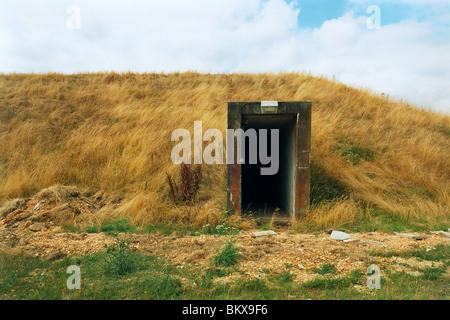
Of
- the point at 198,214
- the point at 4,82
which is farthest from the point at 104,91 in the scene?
the point at 198,214

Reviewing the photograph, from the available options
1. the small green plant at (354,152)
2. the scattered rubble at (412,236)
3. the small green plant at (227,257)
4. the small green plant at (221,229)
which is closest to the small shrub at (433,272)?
the scattered rubble at (412,236)

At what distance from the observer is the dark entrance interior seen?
24.7 ft

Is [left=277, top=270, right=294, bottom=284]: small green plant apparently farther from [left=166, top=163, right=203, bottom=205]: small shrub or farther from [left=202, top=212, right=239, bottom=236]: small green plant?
[left=166, top=163, right=203, bottom=205]: small shrub

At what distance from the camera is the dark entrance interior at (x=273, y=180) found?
7.53 m

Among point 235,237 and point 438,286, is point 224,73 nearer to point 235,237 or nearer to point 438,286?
point 235,237

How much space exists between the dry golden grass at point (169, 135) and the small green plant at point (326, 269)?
2496 mm

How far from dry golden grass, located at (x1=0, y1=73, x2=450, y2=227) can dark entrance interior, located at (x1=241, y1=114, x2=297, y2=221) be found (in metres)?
0.92

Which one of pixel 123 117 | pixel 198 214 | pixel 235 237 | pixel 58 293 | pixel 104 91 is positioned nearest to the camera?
pixel 58 293

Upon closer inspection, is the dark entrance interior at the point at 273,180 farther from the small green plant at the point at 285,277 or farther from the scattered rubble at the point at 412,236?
the small green plant at the point at 285,277

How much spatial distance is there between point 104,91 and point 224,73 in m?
6.24

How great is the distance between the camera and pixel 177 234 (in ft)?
20.3

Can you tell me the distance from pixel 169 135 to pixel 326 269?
25.6 feet

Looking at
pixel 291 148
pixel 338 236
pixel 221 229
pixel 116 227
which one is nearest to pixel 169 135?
pixel 291 148

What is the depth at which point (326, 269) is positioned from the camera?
422 centimetres
